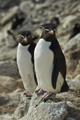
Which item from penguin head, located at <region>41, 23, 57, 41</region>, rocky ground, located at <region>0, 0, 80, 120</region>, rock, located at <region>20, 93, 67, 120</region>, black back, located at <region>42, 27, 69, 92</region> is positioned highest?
penguin head, located at <region>41, 23, 57, 41</region>

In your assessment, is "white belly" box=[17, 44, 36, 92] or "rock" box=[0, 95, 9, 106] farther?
"rock" box=[0, 95, 9, 106]

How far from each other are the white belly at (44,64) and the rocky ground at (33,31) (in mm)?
330

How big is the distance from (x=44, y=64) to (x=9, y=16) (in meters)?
21.0

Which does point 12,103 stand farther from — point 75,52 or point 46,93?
point 75,52

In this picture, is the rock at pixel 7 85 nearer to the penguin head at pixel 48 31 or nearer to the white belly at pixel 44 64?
the white belly at pixel 44 64

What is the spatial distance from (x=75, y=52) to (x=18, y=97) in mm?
2825

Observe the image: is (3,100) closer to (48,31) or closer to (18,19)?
(48,31)

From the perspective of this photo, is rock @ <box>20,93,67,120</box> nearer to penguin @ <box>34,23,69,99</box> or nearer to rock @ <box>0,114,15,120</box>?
penguin @ <box>34,23,69,99</box>

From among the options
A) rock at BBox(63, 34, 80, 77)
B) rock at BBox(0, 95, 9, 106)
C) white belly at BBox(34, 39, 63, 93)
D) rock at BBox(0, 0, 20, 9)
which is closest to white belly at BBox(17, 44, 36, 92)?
rock at BBox(0, 95, 9, 106)

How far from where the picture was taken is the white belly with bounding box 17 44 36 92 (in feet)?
24.0

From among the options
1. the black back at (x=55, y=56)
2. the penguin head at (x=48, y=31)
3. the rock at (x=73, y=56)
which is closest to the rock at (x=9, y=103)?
the black back at (x=55, y=56)

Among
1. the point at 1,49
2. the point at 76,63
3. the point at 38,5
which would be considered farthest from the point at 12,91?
the point at 38,5

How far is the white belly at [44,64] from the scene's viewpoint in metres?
5.96

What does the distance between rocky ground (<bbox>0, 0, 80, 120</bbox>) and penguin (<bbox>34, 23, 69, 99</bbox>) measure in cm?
36
